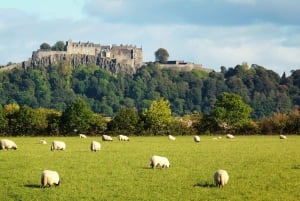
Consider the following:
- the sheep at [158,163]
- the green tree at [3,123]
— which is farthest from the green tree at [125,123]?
the sheep at [158,163]

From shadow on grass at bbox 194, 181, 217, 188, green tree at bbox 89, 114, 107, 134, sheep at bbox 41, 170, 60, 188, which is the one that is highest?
sheep at bbox 41, 170, 60, 188

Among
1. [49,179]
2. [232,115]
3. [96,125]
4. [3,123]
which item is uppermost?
[49,179]

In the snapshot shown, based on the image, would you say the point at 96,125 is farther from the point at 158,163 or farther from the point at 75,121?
the point at 158,163

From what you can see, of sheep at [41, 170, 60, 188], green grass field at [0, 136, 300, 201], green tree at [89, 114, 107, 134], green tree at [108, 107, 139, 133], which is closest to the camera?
green grass field at [0, 136, 300, 201]

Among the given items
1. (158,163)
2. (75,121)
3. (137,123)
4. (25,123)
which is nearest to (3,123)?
(25,123)

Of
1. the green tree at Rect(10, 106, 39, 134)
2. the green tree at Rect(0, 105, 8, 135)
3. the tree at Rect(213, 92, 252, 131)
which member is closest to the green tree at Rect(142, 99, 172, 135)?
the tree at Rect(213, 92, 252, 131)

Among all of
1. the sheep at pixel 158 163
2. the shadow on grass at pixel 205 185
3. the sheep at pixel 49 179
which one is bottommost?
the sheep at pixel 158 163

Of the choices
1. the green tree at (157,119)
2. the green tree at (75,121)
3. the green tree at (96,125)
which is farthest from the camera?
the green tree at (157,119)

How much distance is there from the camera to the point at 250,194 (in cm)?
2141

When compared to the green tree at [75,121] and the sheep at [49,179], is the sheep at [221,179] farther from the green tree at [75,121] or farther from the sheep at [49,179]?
the green tree at [75,121]

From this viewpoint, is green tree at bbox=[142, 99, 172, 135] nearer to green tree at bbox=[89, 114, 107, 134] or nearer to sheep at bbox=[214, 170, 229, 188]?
green tree at bbox=[89, 114, 107, 134]

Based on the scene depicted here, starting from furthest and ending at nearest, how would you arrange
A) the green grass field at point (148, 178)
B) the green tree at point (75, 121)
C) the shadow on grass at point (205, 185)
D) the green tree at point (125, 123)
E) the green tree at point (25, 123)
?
the green tree at point (125, 123) → the green tree at point (75, 121) → the green tree at point (25, 123) → the shadow on grass at point (205, 185) → the green grass field at point (148, 178)

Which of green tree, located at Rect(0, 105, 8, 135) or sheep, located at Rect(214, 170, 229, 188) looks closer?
sheep, located at Rect(214, 170, 229, 188)

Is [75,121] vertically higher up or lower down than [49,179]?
lower down
